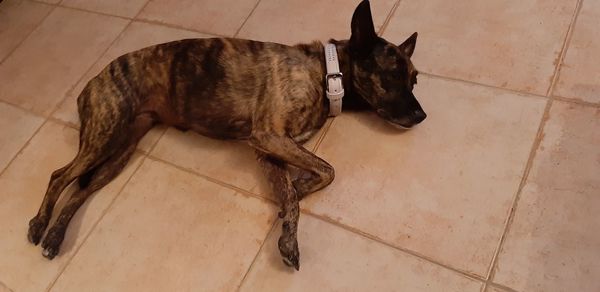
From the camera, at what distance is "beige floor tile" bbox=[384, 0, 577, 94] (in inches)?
71.5

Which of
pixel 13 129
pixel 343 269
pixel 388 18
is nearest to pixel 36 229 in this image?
pixel 13 129

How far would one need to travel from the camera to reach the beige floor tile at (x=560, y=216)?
4.40 ft

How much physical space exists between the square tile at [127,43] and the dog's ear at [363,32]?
0.90 metres

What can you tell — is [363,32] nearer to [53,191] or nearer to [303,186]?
[303,186]

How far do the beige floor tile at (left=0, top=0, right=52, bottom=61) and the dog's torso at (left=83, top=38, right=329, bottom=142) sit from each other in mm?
1063

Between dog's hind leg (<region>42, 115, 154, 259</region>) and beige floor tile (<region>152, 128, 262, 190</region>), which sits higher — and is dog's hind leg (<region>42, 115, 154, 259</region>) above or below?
below

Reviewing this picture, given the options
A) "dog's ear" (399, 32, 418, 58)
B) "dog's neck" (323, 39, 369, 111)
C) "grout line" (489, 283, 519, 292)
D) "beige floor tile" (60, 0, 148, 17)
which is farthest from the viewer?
"beige floor tile" (60, 0, 148, 17)

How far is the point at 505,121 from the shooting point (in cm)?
168

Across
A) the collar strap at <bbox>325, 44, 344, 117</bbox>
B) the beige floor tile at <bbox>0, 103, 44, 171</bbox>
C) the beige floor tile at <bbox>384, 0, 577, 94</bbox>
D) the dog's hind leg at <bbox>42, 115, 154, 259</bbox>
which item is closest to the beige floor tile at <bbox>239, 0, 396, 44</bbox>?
the beige floor tile at <bbox>384, 0, 577, 94</bbox>

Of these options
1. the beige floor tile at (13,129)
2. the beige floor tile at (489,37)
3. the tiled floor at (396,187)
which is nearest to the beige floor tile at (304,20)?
the tiled floor at (396,187)

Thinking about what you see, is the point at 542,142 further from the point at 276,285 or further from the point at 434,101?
the point at 276,285

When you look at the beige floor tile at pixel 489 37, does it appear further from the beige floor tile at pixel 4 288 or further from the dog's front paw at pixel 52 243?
the beige floor tile at pixel 4 288

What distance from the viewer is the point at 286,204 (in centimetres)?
153

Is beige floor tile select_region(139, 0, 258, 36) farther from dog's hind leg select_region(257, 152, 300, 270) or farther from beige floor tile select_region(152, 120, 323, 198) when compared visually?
dog's hind leg select_region(257, 152, 300, 270)
